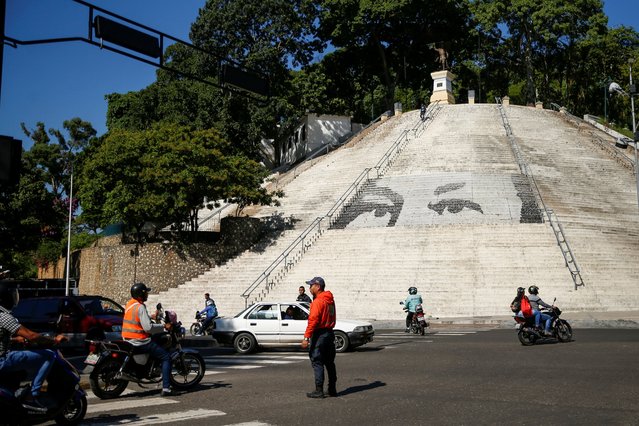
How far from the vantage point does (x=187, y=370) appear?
438 inches

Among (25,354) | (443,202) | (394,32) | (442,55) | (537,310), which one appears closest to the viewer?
(25,354)

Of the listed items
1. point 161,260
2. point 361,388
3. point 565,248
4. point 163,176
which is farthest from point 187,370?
point 161,260

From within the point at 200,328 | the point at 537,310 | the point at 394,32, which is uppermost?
the point at 394,32

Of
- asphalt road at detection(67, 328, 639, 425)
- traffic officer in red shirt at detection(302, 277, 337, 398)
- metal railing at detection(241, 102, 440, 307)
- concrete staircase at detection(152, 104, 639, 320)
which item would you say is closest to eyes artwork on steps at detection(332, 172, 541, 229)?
concrete staircase at detection(152, 104, 639, 320)

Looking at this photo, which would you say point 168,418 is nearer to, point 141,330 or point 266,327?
point 141,330

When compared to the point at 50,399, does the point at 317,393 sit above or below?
below

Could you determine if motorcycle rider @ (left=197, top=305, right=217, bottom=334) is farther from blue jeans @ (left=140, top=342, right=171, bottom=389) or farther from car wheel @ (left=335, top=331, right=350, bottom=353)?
blue jeans @ (left=140, top=342, right=171, bottom=389)

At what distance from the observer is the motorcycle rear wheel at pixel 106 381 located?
10383mm

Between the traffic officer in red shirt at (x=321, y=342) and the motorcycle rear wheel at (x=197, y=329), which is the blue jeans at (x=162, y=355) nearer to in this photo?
the traffic officer in red shirt at (x=321, y=342)

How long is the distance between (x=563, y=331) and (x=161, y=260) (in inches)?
918

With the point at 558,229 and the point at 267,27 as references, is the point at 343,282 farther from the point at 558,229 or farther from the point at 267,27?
the point at 267,27

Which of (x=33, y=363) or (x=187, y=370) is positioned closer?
(x=33, y=363)

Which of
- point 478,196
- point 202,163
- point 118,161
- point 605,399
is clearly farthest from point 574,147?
point 605,399

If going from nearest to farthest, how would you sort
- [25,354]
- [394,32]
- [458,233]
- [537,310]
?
[25,354], [537,310], [458,233], [394,32]
